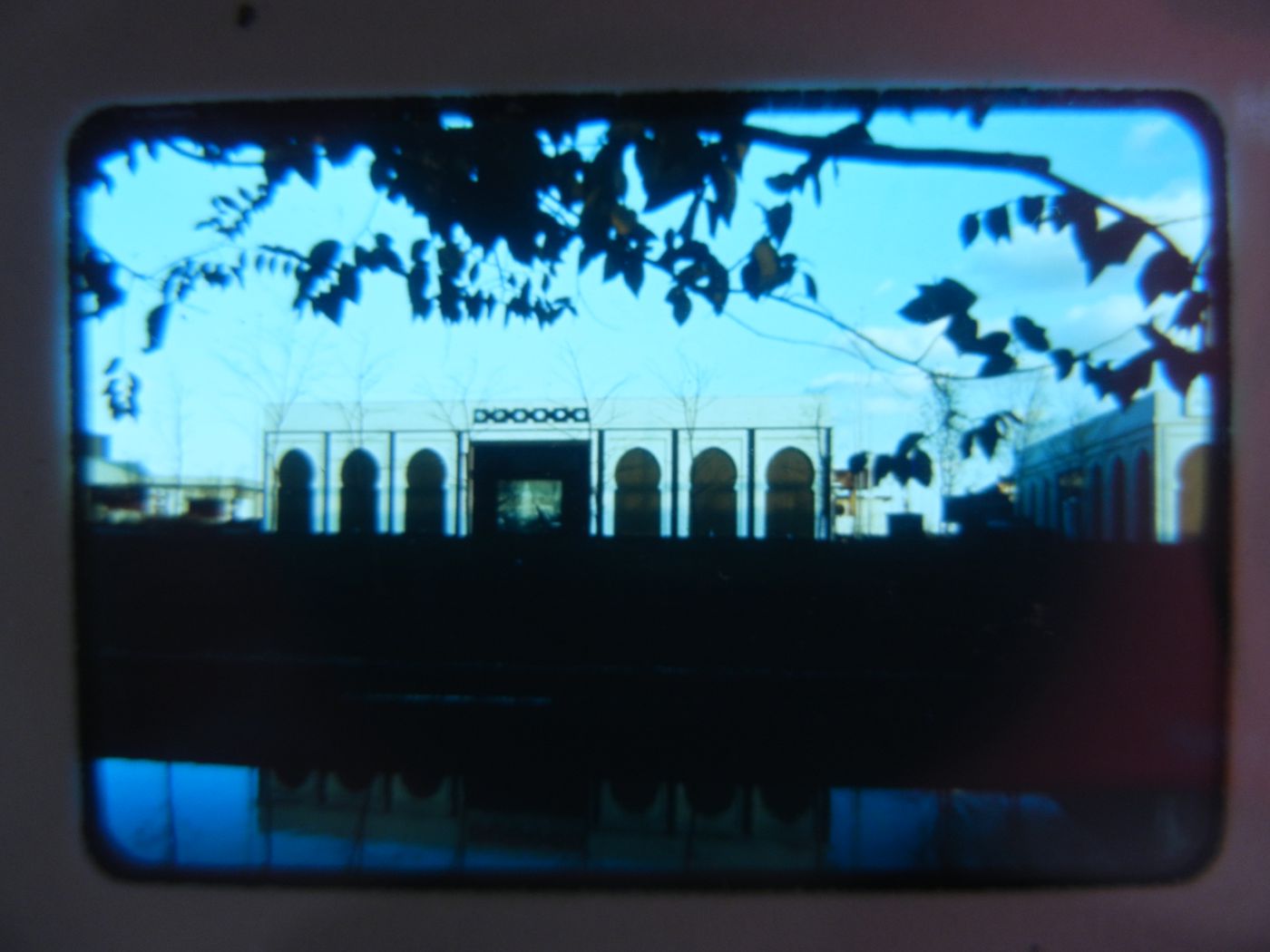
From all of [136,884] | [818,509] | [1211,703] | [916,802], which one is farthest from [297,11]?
[1211,703]

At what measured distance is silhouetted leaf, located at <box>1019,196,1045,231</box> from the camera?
1474 millimetres

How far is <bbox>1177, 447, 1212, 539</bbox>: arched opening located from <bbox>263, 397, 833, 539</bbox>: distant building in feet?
2.01

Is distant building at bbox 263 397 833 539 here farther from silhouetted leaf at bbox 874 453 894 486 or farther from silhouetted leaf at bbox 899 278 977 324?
silhouetted leaf at bbox 899 278 977 324

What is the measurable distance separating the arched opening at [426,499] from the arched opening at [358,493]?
67mm

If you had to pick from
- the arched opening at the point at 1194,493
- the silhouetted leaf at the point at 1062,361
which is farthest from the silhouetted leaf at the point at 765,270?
the arched opening at the point at 1194,493

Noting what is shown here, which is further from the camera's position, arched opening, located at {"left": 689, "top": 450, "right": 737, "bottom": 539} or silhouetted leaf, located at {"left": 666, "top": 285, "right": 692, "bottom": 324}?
arched opening, located at {"left": 689, "top": 450, "right": 737, "bottom": 539}

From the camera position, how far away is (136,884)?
1.49m

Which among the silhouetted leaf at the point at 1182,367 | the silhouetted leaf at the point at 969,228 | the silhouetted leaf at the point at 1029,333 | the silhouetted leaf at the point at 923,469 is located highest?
the silhouetted leaf at the point at 969,228

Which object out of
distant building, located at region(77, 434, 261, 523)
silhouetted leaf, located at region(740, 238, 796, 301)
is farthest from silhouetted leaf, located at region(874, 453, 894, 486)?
distant building, located at region(77, 434, 261, 523)

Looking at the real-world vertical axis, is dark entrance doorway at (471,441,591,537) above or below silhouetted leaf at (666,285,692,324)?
below

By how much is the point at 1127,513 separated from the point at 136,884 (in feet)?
6.36

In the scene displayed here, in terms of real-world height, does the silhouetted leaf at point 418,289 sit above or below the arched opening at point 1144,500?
above

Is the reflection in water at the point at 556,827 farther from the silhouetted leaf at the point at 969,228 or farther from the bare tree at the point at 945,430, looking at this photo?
the silhouetted leaf at the point at 969,228

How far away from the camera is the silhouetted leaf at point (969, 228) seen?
1.49 metres
